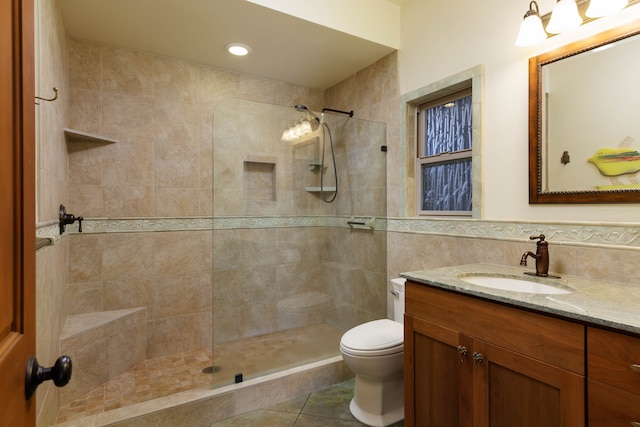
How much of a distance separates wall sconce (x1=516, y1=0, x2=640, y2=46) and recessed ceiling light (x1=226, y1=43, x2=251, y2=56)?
184 cm

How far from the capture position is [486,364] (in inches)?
48.9

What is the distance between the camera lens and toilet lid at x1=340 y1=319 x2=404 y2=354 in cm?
184

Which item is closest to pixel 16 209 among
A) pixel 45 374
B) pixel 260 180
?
pixel 45 374

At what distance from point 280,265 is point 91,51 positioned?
2.17 m

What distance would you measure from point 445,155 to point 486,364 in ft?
4.97

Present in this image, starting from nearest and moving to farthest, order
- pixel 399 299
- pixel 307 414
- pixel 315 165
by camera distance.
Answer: pixel 307 414, pixel 399 299, pixel 315 165

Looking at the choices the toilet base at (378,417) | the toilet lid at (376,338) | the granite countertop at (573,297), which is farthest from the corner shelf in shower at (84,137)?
the toilet base at (378,417)

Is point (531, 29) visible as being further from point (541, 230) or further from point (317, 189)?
point (317, 189)

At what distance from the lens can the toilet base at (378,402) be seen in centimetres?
190

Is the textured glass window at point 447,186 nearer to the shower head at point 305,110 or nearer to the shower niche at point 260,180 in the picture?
the shower head at point 305,110

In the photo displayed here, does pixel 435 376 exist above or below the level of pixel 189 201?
below

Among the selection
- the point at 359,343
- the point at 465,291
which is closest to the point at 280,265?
the point at 359,343

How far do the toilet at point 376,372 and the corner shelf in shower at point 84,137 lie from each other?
217cm

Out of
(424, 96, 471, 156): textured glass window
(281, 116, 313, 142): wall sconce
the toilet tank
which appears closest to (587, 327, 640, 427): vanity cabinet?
the toilet tank
